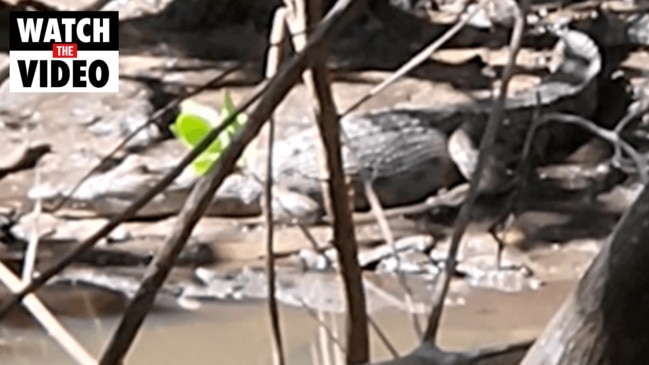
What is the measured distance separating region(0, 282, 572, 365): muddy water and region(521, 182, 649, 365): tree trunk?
2950 millimetres

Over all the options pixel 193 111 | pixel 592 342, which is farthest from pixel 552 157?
pixel 592 342

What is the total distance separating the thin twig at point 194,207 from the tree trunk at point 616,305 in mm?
239

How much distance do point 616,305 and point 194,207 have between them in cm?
27

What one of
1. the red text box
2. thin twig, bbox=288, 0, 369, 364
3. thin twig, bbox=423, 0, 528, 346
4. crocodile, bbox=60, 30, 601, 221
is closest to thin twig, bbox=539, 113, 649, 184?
thin twig, bbox=423, 0, 528, 346

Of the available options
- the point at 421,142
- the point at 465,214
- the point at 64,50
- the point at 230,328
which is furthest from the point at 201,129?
the point at 421,142

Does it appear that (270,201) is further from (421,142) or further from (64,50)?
(421,142)

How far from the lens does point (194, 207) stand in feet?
2.80

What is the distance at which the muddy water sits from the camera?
392 cm

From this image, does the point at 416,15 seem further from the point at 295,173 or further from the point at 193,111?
the point at 193,111

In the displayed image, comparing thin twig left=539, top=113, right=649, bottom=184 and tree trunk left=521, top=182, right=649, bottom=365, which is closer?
tree trunk left=521, top=182, right=649, bottom=365

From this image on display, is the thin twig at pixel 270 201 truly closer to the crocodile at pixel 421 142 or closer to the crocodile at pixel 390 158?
the crocodile at pixel 390 158

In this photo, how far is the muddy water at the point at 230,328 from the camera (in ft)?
12.9

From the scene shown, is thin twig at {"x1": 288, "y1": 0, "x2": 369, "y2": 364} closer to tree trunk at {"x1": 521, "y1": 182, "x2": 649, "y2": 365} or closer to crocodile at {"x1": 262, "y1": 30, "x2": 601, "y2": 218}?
tree trunk at {"x1": 521, "y1": 182, "x2": 649, "y2": 365}

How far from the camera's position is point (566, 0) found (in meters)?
7.28
